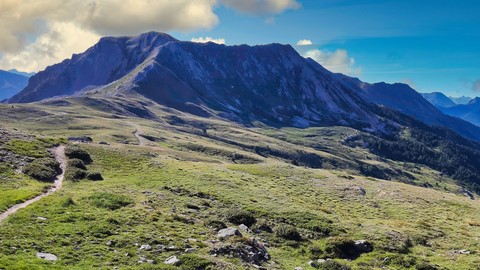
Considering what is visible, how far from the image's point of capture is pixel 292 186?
6394 centimetres

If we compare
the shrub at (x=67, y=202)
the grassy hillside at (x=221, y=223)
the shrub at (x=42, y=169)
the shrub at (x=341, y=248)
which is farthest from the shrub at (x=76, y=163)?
the shrub at (x=341, y=248)

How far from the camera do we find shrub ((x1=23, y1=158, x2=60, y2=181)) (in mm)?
47188

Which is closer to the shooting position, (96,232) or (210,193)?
(96,232)

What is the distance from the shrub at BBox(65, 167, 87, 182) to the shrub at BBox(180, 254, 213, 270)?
28.3 m

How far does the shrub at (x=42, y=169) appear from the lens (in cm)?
4719

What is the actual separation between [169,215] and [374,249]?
1919 cm

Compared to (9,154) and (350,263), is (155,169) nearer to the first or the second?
(9,154)

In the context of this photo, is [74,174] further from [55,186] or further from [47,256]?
[47,256]

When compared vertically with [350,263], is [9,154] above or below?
above

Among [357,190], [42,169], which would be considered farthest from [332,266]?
[42,169]

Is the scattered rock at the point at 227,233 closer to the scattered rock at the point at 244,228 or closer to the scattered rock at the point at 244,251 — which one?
the scattered rock at the point at 244,251

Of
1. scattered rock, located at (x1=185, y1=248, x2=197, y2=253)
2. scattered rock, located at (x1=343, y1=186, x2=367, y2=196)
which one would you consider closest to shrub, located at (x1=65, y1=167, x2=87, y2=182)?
scattered rock, located at (x1=185, y1=248, x2=197, y2=253)

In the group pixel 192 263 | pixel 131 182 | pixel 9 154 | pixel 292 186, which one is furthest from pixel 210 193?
pixel 9 154

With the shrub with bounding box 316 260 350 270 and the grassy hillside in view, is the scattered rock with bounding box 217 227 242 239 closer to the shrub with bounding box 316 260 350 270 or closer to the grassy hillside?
the grassy hillside
